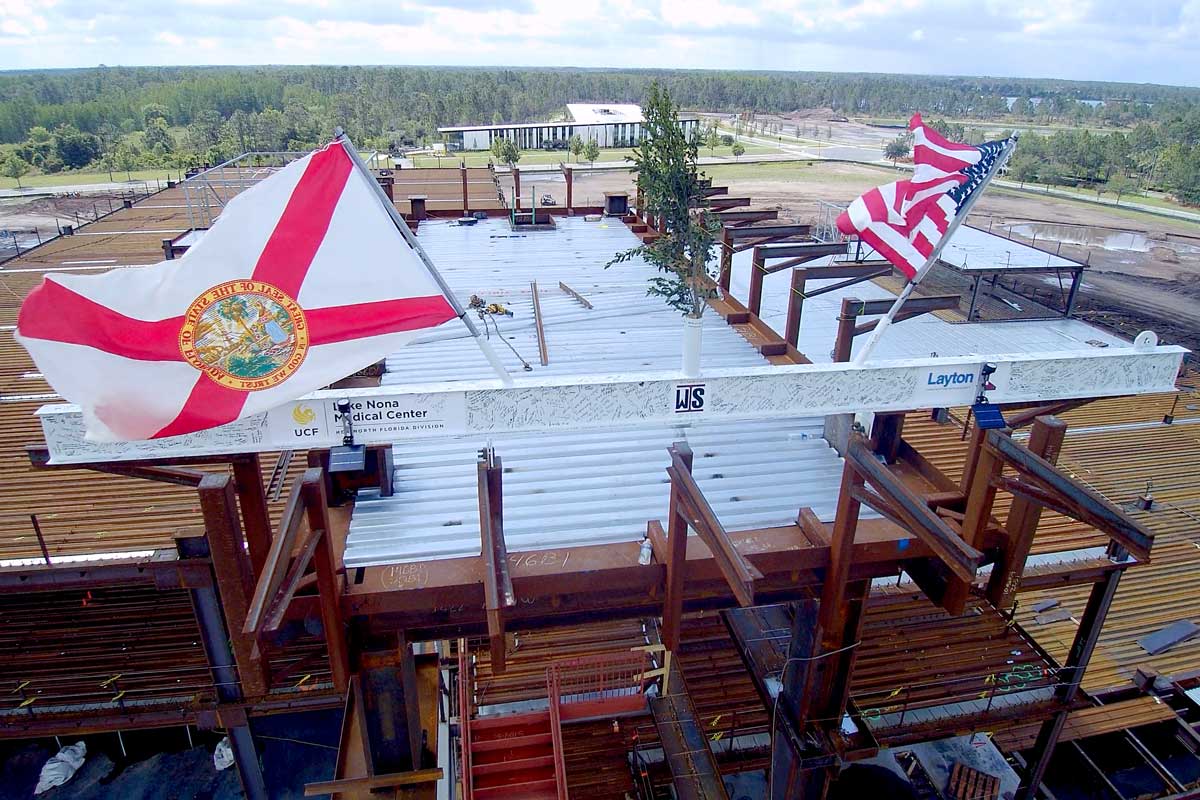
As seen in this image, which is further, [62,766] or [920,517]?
[62,766]

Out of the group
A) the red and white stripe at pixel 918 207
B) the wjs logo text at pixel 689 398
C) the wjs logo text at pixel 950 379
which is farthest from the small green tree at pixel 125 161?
the wjs logo text at pixel 950 379

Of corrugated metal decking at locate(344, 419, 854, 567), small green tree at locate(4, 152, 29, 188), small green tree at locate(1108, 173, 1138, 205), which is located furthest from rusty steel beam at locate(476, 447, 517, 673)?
small green tree at locate(4, 152, 29, 188)

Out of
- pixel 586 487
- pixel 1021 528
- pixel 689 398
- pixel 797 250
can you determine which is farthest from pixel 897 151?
pixel 689 398

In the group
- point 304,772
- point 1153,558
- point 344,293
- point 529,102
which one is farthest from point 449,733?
point 529,102

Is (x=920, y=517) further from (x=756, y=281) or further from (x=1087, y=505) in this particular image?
(x=756, y=281)

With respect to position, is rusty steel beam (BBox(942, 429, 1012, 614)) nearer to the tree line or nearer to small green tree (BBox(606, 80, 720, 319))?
small green tree (BBox(606, 80, 720, 319))

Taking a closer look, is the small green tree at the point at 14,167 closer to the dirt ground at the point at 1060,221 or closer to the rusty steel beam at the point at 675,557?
the dirt ground at the point at 1060,221
